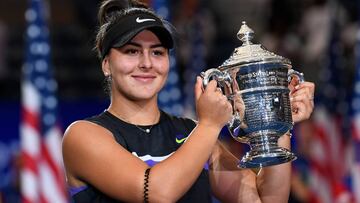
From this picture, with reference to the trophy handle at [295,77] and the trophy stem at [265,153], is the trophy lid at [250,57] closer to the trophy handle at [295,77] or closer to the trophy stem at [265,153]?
the trophy handle at [295,77]

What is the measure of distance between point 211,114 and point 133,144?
30 centimetres

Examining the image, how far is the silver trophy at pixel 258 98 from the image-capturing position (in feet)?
9.30

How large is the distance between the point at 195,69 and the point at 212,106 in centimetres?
457

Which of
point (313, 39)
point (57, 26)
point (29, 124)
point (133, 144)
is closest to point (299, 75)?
point (133, 144)

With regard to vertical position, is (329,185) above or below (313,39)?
below

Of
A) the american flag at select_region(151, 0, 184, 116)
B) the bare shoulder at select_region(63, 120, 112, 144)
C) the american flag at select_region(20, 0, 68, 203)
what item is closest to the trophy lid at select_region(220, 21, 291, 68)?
the bare shoulder at select_region(63, 120, 112, 144)

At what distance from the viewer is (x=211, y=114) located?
9.02 ft

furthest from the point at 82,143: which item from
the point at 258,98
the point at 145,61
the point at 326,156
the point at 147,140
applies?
the point at 326,156

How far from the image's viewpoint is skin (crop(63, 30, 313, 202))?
271 cm

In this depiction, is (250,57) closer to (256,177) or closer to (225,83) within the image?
(225,83)

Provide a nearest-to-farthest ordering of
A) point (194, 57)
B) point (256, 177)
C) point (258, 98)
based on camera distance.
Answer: point (258, 98) → point (256, 177) → point (194, 57)

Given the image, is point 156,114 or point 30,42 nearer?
point 156,114

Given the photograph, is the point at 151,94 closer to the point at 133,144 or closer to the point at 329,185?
the point at 133,144

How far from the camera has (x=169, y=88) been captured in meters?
5.65
